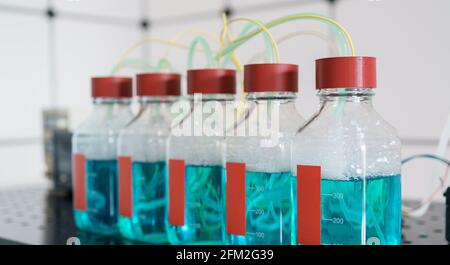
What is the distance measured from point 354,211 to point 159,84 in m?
0.39

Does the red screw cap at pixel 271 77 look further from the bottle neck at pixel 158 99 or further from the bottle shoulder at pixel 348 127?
the bottle neck at pixel 158 99

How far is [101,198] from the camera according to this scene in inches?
34.0

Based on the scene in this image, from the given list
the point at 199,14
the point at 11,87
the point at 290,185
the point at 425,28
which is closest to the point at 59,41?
the point at 11,87

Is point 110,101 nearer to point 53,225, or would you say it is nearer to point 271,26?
point 53,225

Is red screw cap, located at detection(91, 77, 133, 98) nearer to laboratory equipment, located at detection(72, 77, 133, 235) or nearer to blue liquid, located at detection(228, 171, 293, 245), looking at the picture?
laboratory equipment, located at detection(72, 77, 133, 235)

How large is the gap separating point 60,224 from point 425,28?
1.03 m

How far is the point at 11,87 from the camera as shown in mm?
1605

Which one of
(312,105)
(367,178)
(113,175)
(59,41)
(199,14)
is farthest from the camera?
(199,14)

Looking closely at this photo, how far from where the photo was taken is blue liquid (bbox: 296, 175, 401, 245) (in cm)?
58

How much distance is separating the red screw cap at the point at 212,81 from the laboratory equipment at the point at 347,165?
152 mm

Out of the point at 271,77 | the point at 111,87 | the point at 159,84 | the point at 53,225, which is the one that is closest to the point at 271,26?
the point at 271,77

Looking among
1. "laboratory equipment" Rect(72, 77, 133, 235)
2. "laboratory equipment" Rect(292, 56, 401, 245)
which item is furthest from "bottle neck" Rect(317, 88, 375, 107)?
"laboratory equipment" Rect(72, 77, 133, 235)

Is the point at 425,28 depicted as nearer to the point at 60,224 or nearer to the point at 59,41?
the point at 60,224

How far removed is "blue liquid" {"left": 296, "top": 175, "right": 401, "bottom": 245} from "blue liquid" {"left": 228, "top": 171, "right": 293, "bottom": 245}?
6 centimetres
